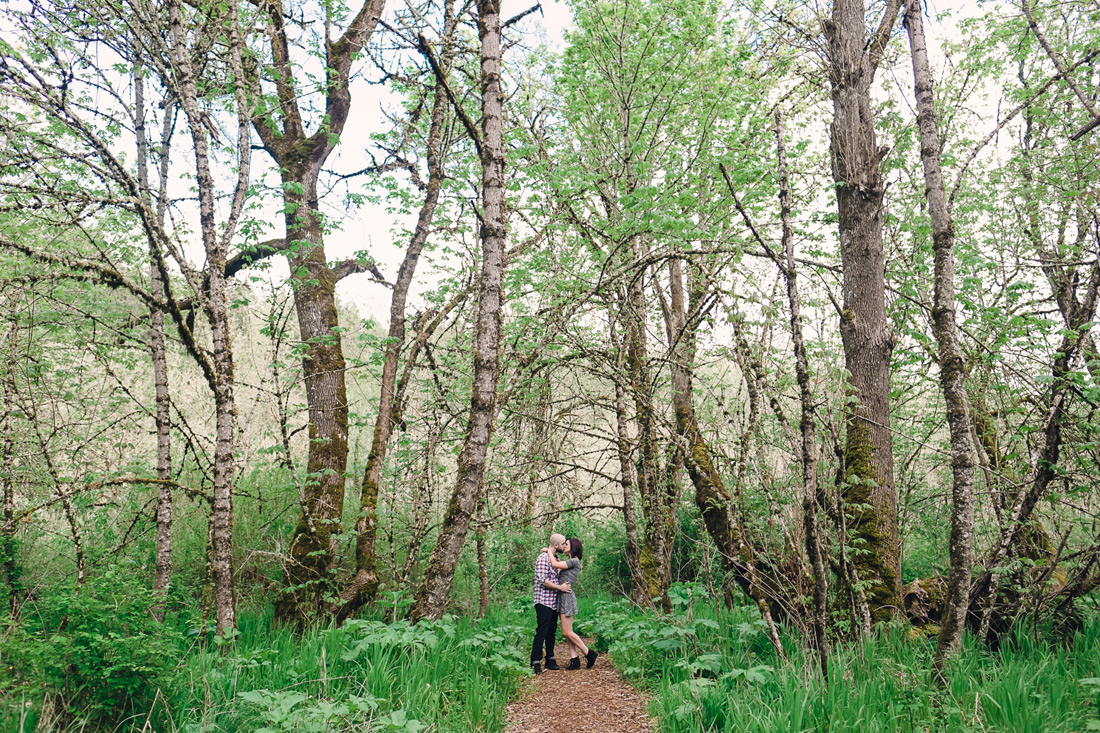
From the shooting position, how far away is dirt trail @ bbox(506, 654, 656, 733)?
4480 millimetres

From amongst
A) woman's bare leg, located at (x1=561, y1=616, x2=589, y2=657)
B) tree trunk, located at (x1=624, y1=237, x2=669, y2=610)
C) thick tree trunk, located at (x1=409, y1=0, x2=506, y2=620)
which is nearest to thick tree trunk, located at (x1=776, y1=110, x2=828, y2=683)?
tree trunk, located at (x1=624, y1=237, x2=669, y2=610)

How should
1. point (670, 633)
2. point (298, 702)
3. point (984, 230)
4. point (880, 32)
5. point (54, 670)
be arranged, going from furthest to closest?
point (984, 230) < point (880, 32) < point (670, 633) < point (298, 702) < point (54, 670)

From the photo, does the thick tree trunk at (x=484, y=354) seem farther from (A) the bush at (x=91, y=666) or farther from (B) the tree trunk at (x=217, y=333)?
(A) the bush at (x=91, y=666)

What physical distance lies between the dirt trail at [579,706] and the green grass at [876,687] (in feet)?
0.80

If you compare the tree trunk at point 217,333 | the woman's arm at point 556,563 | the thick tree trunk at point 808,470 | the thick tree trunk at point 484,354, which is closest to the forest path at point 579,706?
the woman's arm at point 556,563

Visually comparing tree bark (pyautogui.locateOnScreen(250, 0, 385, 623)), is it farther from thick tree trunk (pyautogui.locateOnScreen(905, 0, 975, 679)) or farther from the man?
thick tree trunk (pyautogui.locateOnScreen(905, 0, 975, 679))

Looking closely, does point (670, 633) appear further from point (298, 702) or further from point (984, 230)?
point (984, 230)

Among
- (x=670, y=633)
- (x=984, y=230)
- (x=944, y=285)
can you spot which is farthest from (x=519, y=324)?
(x=984, y=230)

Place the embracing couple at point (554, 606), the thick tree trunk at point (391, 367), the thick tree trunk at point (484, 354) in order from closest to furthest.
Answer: the thick tree trunk at point (484, 354) < the embracing couple at point (554, 606) < the thick tree trunk at point (391, 367)

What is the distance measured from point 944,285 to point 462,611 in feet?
26.9

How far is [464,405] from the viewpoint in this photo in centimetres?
834

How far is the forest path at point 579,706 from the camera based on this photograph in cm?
448

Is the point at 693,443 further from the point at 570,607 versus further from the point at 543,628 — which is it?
the point at 543,628

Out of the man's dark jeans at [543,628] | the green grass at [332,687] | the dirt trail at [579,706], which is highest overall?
the green grass at [332,687]
